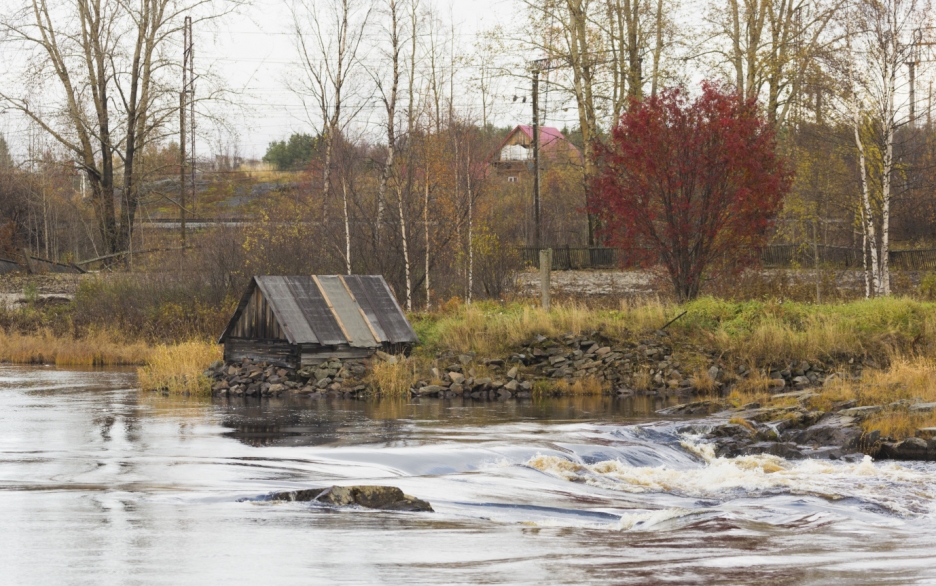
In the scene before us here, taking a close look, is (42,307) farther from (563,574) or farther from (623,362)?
(563,574)

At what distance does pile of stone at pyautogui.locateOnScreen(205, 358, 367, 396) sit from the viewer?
77.8ft

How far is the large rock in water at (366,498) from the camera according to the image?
11.0 metres

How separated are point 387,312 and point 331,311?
1.47 m

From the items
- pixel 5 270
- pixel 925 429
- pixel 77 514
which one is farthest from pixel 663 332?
pixel 5 270

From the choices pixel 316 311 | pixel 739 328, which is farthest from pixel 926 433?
pixel 316 311

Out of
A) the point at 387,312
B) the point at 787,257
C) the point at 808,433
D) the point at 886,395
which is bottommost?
the point at 808,433

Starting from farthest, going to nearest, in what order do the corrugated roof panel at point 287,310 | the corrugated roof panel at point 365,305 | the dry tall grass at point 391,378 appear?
the corrugated roof panel at point 365,305, the corrugated roof panel at point 287,310, the dry tall grass at point 391,378

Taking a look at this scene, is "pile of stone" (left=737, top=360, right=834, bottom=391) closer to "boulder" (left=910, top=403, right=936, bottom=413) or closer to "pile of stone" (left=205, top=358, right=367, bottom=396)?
"boulder" (left=910, top=403, right=936, bottom=413)

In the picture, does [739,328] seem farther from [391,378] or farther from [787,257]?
[787,257]

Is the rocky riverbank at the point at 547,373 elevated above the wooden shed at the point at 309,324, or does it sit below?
below

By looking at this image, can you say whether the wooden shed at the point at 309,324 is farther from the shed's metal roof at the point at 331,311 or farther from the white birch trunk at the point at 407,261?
the white birch trunk at the point at 407,261

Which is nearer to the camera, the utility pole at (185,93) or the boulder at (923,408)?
the boulder at (923,408)

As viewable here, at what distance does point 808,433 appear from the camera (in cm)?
1744

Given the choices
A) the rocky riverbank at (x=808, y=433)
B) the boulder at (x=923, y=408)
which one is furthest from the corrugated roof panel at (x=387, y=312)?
the boulder at (x=923, y=408)
